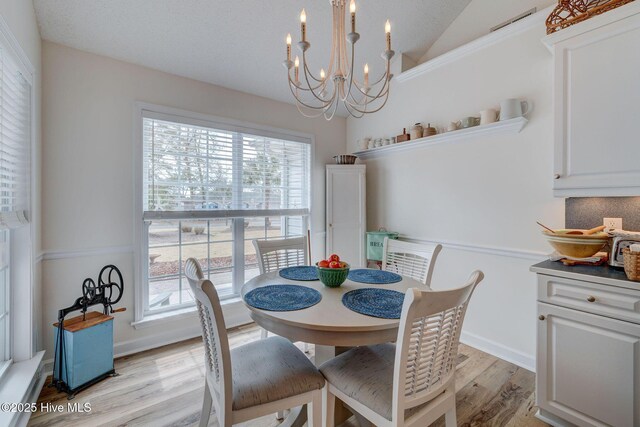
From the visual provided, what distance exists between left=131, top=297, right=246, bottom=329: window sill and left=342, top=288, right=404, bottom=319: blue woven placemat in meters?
1.86

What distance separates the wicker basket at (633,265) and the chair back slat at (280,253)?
2012 millimetres

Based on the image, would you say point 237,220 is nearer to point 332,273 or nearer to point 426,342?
point 332,273

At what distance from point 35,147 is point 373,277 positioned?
8.15ft

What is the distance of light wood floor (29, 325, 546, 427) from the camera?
1735 millimetres

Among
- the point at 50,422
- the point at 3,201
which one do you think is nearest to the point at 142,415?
the point at 50,422

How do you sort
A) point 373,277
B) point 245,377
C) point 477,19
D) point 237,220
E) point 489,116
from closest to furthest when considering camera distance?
point 245,377
point 373,277
point 489,116
point 477,19
point 237,220

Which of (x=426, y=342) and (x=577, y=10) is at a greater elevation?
(x=577, y=10)

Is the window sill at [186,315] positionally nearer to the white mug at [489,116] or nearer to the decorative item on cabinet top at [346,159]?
the decorative item on cabinet top at [346,159]

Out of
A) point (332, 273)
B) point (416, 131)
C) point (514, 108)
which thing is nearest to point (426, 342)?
point (332, 273)

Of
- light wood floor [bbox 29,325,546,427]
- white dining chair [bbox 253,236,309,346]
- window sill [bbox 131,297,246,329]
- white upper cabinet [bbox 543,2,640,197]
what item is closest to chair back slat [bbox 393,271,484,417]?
light wood floor [bbox 29,325,546,427]

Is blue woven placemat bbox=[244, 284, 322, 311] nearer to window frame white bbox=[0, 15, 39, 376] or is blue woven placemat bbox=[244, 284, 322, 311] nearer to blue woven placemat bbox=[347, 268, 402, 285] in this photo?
blue woven placemat bbox=[347, 268, 402, 285]

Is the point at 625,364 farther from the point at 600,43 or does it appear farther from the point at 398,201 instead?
the point at 398,201

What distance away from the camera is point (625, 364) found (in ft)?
4.72

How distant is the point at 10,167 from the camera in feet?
5.57
